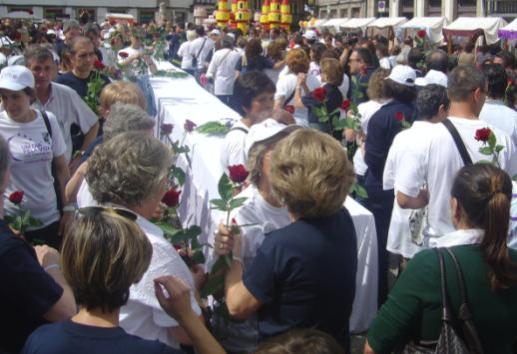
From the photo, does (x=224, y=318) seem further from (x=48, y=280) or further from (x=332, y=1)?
(x=332, y=1)

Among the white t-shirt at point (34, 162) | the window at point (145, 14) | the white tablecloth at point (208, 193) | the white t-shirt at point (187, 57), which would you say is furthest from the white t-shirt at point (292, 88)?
the window at point (145, 14)

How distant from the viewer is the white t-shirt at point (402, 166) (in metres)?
3.61

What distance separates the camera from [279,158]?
7.79 ft

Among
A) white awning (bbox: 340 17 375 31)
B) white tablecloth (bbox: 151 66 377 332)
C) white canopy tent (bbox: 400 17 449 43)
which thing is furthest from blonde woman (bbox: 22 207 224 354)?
white awning (bbox: 340 17 375 31)

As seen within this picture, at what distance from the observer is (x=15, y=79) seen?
12.7 ft

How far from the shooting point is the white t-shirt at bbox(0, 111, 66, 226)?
3.80 meters

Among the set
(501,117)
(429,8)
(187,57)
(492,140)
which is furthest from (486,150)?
(429,8)

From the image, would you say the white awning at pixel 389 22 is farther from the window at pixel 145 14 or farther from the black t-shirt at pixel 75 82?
the window at pixel 145 14

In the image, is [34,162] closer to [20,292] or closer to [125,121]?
[125,121]

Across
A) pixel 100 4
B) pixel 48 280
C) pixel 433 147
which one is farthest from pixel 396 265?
pixel 100 4

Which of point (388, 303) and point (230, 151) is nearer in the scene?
point (388, 303)

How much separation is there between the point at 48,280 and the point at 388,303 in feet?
3.90

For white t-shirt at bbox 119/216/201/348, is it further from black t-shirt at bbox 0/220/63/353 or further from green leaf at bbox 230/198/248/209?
green leaf at bbox 230/198/248/209

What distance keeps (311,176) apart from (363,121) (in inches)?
128
